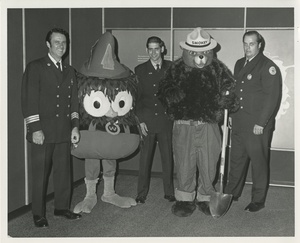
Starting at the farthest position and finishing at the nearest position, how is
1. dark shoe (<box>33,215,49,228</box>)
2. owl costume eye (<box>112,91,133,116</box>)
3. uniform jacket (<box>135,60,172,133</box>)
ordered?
uniform jacket (<box>135,60,172,133</box>), owl costume eye (<box>112,91,133,116</box>), dark shoe (<box>33,215,49,228</box>)

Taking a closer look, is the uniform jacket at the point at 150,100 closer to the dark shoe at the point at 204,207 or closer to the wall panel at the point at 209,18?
the dark shoe at the point at 204,207

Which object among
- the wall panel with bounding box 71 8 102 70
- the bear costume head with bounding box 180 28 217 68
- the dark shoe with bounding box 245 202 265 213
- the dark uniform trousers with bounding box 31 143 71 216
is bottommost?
the dark shoe with bounding box 245 202 265 213

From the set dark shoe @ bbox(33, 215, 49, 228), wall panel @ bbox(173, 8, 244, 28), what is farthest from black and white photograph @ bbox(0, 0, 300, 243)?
wall panel @ bbox(173, 8, 244, 28)

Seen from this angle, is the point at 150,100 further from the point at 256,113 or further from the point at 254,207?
the point at 254,207

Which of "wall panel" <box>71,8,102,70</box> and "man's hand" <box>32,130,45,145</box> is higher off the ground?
"wall panel" <box>71,8,102,70</box>

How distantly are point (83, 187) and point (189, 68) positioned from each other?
1.38 meters

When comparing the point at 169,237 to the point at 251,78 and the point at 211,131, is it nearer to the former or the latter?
the point at 211,131

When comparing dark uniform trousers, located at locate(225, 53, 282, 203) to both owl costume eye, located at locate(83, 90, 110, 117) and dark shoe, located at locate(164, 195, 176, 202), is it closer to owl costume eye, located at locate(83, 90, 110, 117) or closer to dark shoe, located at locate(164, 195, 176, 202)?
dark shoe, located at locate(164, 195, 176, 202)

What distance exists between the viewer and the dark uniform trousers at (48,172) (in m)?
2.57

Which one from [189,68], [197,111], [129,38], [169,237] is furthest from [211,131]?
[129,38]

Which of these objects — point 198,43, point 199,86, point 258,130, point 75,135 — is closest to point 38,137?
point 75,135

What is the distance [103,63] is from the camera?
8.75ft

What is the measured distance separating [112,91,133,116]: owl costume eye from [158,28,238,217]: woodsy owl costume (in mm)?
204

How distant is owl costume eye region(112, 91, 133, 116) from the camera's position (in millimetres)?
2686
